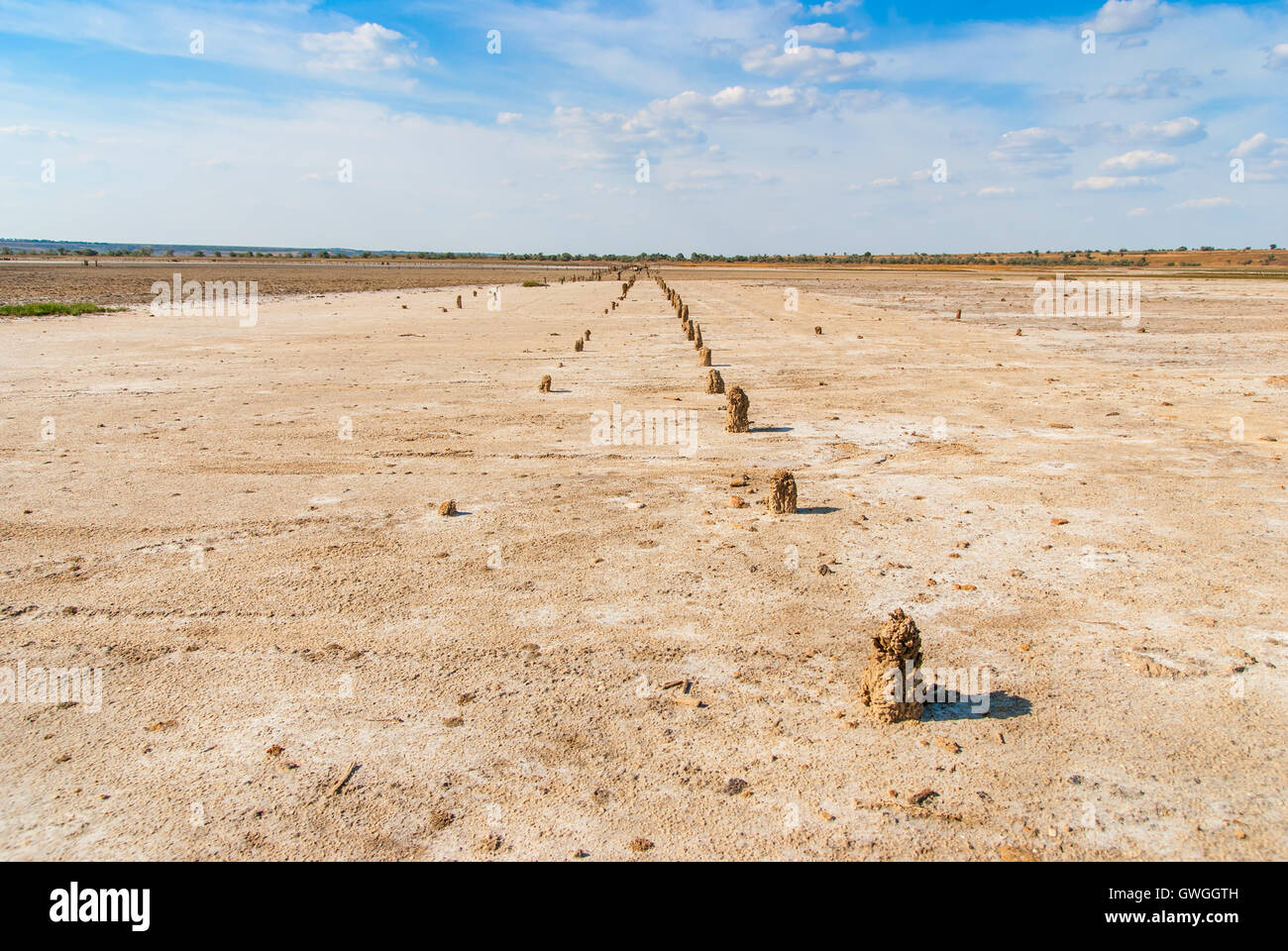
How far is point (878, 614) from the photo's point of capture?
5.64m

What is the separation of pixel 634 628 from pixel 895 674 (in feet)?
5.77

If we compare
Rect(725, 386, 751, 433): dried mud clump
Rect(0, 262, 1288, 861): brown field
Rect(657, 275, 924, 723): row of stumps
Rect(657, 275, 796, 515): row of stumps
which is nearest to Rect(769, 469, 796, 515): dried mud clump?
Rect(657, 275, 796, 515): row of stumps

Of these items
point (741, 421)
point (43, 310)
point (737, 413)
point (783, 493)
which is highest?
point (43, 310)

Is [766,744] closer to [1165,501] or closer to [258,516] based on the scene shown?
[258,516]

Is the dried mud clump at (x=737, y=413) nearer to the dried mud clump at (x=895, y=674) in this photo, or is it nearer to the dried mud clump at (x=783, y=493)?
the dried mud clump at (x=783, y=493)

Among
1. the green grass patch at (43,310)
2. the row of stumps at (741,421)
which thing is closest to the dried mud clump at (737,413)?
the row of stumps at (741,421)

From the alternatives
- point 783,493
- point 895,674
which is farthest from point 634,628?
point 783,493

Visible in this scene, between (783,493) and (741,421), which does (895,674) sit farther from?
(741,421)

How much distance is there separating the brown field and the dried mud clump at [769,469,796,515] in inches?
7.9

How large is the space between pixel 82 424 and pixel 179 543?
19.7 feet

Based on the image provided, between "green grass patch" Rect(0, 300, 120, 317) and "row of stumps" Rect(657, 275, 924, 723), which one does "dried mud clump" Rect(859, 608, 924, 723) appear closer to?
"row of stumps" Rect(657, 275, 924, 723)

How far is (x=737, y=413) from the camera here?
11102 millimetres

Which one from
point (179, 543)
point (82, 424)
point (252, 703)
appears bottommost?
point (252, 703)
